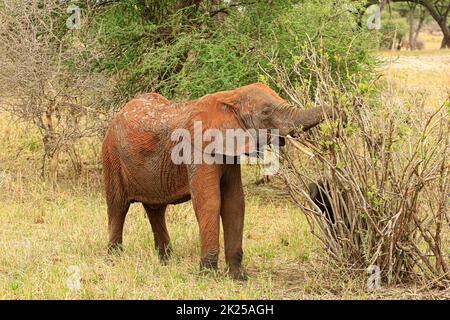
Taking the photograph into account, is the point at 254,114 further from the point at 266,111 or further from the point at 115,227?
the point at 115,227

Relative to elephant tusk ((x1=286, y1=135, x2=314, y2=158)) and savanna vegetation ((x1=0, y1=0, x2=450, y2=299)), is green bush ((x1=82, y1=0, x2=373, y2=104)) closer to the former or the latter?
savanna vegetation ((x1=0, y1=0, x2=450, y2=299))

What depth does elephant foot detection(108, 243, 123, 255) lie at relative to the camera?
792cm

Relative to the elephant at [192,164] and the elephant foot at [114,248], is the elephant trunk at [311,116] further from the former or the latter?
the elephant foot at [114,248]

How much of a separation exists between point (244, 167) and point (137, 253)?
5764 mm

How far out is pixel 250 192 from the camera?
11.8 m

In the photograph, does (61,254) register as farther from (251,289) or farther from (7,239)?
(251,289)

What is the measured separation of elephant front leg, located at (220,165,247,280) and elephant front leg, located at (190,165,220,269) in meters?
0.24

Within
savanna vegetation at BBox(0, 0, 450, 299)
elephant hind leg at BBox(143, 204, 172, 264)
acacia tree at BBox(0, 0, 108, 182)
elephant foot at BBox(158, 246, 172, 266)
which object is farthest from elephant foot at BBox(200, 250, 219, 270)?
acacia tree at BBox(0, 0, 108, 182)

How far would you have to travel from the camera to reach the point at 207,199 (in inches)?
266

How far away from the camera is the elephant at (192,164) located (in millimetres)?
6621

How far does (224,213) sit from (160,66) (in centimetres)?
455

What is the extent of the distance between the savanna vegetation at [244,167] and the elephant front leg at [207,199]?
1.18 feet

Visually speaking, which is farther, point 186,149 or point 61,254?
point 61,254
